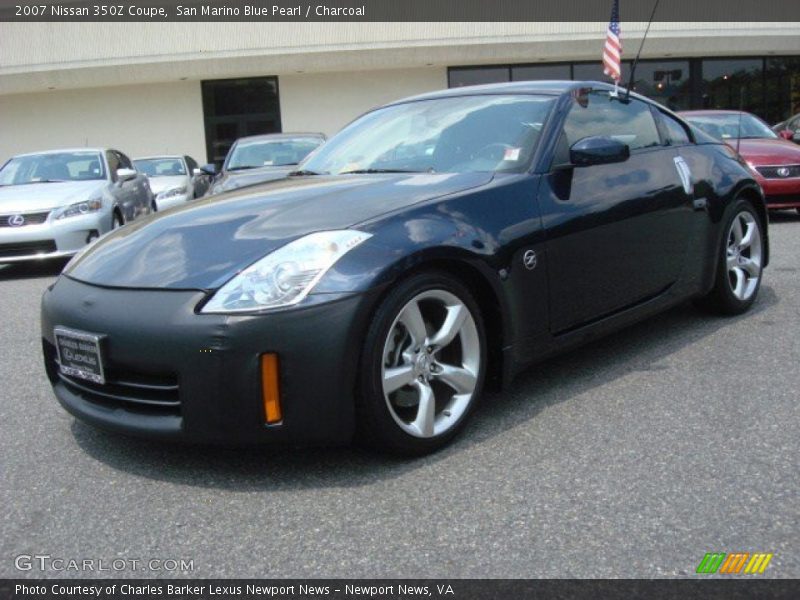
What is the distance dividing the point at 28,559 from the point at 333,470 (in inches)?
40.1

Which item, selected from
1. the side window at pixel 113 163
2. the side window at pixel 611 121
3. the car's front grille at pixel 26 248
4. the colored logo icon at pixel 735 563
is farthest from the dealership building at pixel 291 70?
the colored logo icon at pixel 735 563

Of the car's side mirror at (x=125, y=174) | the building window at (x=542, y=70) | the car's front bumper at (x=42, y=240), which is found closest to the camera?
the car's front bumper at (x=42, y=240)

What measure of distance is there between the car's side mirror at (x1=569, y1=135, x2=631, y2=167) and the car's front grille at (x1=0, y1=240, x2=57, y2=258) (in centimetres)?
647

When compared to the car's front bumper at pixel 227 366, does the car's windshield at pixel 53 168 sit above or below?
above

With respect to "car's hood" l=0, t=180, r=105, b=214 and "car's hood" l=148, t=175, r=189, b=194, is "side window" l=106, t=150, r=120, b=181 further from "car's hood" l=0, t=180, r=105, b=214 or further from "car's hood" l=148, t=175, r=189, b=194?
"car's hood" l=148, t=175, r=189, b=194

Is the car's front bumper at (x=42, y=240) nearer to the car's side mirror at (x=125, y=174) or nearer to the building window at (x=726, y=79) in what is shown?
the car's side mirror at (x=125, y=174)

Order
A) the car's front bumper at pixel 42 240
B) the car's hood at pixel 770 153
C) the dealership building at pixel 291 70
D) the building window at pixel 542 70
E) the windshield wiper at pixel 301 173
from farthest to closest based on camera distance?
1. the building window at pixel 542 70
2. the dealership building at pixel 291 70
3. the car's hood at pixel 770 153
4. the car's front bumper at pixel 42 240
5. the windshield wiper at pixel 301 173

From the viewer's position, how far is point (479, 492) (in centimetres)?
276

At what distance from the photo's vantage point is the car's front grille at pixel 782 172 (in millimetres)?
9742

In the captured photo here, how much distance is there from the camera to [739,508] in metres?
2.58

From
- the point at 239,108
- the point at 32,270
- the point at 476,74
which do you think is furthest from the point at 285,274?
the point at 239,108

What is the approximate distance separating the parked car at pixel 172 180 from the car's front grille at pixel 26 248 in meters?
3.79

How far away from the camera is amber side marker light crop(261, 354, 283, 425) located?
2.71m

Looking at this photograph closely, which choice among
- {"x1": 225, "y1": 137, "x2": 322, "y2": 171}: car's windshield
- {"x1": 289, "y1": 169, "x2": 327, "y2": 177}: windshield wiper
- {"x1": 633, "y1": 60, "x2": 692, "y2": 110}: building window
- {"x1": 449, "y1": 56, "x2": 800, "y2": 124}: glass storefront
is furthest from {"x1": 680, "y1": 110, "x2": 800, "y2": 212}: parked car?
{"x1": 633, "y1": 60, "x2": 692, "y2": 110}: building window
